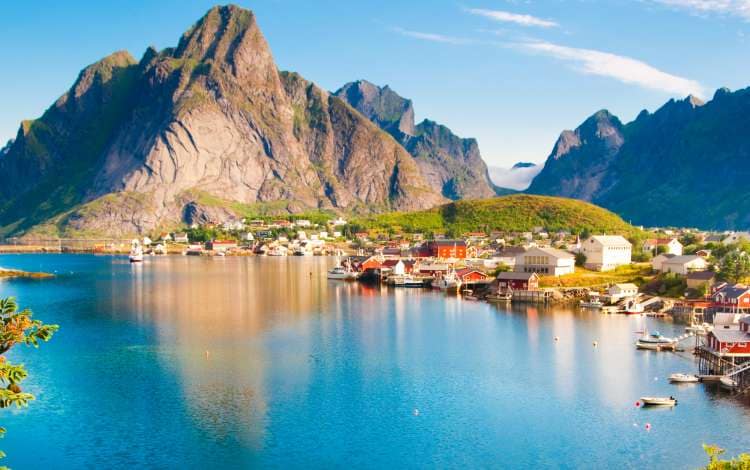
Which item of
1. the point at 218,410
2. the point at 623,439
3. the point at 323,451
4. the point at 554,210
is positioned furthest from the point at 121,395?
the point at 554,210

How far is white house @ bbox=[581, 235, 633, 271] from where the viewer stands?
95000 millimetres

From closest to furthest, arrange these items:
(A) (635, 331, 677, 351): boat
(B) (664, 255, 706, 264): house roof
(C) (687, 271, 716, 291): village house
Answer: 1. (A) (635, 331, 677, 351): boat
2. (C) (687, 271, 716, 291): village house
3. (B) (664, 255, 706, 264): house roof

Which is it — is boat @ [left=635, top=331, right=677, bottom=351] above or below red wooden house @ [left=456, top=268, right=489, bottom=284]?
below

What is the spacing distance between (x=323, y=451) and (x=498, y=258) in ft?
270

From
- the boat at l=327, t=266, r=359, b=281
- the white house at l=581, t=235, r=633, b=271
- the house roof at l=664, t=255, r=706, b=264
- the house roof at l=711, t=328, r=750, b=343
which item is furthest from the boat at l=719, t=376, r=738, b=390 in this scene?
the boat at l=327, t=266, r=359, b=281

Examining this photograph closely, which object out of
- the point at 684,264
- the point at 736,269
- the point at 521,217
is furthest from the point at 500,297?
the point at 521,217

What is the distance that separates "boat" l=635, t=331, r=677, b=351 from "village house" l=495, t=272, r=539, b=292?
30.3 metres

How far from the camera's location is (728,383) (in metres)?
41.9

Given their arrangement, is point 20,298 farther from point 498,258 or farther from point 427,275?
point 498,258

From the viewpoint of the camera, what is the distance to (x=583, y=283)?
84.6 metres

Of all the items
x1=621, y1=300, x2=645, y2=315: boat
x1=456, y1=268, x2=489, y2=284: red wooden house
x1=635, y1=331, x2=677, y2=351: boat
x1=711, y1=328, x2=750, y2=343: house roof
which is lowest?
x1=635, y1=331, x2=677, y2=351: boat

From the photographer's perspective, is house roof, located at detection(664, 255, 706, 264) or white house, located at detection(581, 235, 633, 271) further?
white house, located at detection(581, 235, 633, 271)

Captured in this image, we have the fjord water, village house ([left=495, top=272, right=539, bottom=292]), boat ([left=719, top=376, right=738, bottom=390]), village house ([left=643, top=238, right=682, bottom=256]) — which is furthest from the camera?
village house ([left=643, top=238, right=682, bottom=256])

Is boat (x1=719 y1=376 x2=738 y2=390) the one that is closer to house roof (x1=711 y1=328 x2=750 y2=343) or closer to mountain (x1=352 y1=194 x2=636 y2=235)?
house roof (x1=711 y1=328 x2=750 y2=343)
